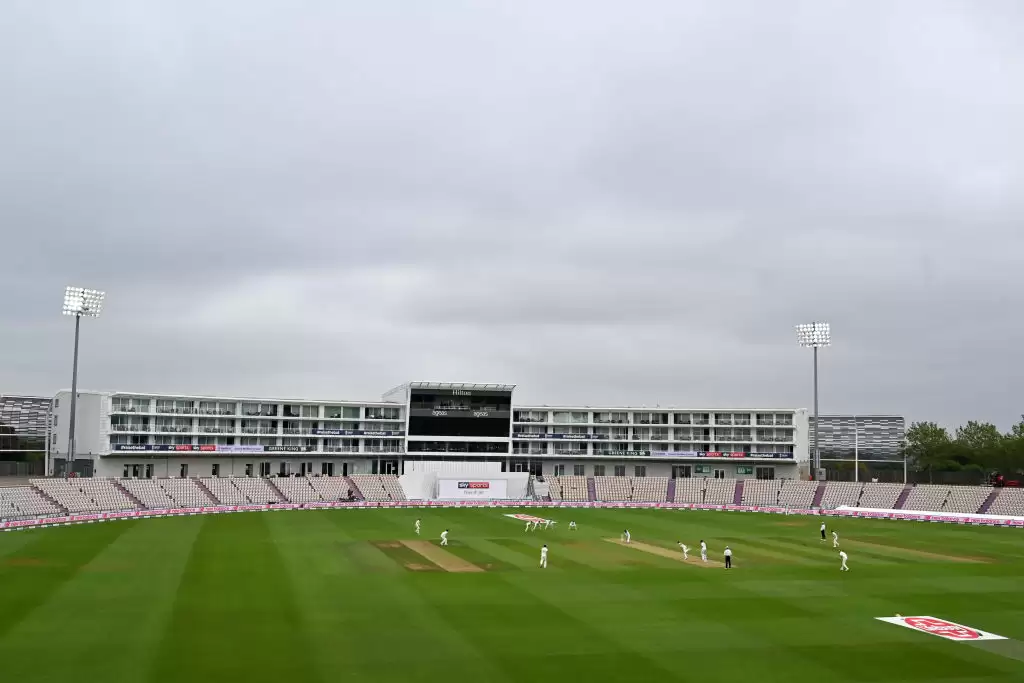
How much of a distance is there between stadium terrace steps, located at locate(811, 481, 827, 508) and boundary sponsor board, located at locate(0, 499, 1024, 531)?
5658 millimetres

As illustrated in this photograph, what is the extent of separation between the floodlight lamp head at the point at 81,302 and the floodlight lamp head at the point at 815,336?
75313 millimetres

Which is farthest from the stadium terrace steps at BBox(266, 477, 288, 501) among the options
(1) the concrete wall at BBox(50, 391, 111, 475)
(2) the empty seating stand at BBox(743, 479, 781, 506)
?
(2) the empty seating stand at BBox(743, 479, 781, 506)

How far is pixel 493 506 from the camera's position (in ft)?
290

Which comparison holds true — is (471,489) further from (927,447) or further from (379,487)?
(927,447)

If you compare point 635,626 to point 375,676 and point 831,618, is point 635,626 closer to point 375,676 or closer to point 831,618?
point 831,618

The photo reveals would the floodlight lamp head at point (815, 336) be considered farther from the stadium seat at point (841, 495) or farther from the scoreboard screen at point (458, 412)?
the scoreboard screen at point (458, 412)

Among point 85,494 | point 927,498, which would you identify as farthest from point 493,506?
point 927,498

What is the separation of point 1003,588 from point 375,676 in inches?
1190

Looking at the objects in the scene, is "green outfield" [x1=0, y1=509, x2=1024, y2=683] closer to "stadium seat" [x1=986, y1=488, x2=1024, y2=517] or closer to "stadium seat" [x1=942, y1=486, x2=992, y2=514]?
"stadium seat" [x1=986, y1=488, x2=1024, y2=517]

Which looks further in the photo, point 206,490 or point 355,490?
point 355,490

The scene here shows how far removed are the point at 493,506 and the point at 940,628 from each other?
61.1m

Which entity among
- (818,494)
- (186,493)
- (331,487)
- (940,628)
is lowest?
(331,487)

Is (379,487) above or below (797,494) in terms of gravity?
below

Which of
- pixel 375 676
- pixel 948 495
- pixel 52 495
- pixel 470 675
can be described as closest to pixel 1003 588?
pixel 470 675
